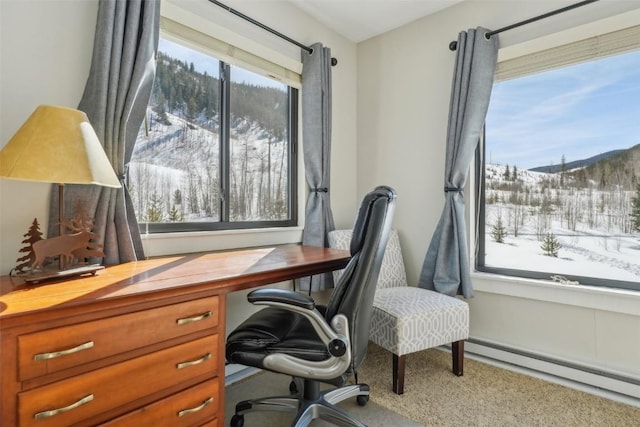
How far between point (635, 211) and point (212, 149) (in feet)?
8.05

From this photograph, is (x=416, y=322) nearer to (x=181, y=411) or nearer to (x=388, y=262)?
(x=388, y=262)

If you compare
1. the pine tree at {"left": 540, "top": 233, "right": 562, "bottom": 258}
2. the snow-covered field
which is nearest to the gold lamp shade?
the snow-covered field

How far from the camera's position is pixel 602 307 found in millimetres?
1852

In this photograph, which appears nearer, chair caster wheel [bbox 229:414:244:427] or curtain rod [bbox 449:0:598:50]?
chair caster wheel [bbox 229:414:244:427]

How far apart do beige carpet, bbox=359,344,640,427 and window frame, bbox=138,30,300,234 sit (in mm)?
1179

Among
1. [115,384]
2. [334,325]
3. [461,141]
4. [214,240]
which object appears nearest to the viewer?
[115,384]

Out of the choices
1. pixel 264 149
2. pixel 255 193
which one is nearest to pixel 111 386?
pixel 255 193

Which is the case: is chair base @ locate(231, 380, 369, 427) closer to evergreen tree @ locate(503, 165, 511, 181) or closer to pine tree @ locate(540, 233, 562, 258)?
pine tree @ locate(540, 233, 562, 258)

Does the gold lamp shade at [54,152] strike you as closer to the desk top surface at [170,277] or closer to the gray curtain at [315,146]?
the desk top surface at [170,277]

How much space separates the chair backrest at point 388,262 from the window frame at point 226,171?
0.34 m

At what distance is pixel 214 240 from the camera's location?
1953 mm

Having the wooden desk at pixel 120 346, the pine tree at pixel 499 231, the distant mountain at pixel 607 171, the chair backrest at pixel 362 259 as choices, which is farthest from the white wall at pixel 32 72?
the distant mountain at pixel 607 171

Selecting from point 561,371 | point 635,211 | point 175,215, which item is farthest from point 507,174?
point 175,215

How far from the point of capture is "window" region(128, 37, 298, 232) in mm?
1805
